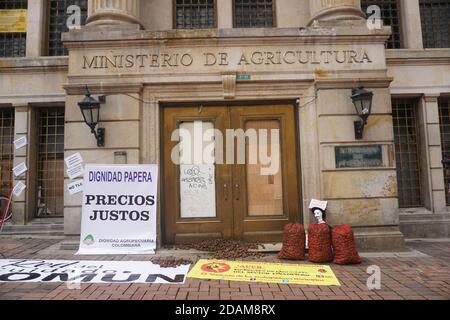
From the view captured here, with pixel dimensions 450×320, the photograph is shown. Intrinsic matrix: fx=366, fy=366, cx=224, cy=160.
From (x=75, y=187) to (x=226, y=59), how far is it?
4194 millimetres

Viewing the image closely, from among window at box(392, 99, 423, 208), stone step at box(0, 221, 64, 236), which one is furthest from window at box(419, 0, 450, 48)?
stone step at box(0, 221, 64, 236)

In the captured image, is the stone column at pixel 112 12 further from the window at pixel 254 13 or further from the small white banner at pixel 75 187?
the small white banner at pixel 75 187

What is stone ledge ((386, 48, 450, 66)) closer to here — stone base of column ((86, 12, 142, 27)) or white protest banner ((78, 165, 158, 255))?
stone base of column ((86, 12, 142, 27))

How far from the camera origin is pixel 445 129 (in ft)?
32.9

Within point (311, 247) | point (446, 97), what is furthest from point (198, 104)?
point (446, 97)

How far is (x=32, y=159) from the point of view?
9.77 m

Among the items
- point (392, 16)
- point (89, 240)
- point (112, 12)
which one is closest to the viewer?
point (89, 240)

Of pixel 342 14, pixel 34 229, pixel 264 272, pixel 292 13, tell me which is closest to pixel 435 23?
pixel 342 14

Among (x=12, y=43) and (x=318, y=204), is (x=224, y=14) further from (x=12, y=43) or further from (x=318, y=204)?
(x=12, y=43)

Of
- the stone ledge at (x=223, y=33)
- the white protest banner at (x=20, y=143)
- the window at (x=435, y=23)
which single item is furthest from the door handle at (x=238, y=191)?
the window at (x=435, y=23)

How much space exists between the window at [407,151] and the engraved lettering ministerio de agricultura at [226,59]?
2.85 metres

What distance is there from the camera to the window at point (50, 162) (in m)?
9.86

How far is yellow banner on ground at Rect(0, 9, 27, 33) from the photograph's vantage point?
10.3 meters

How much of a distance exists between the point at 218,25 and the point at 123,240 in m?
5.88
